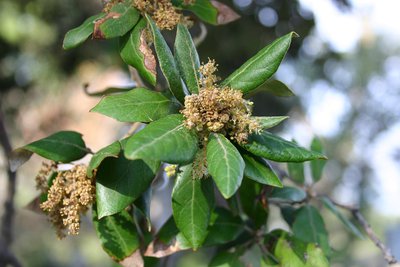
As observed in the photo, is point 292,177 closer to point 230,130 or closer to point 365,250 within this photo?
point 230,130

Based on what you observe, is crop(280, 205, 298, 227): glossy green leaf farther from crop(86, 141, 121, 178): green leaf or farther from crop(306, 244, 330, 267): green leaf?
crop(86, 141, 121, 178): green leaf

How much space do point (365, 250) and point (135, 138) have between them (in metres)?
10.4

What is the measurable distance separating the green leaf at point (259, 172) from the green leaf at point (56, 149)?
33cm

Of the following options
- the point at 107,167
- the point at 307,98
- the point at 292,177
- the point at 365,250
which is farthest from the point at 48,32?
the point at 365,250

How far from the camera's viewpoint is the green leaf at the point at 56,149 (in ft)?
3.01

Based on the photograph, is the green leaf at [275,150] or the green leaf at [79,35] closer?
the green leaf at [275,150]

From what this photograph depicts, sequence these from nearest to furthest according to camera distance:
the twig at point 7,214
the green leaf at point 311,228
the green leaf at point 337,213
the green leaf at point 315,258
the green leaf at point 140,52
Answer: the green leaf at point 140,52 < the green leaf at point 315,258 < the green leaf at point 311,228 < the green leaf at point 337,213 < the twig at point 7,214

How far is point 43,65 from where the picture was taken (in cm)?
354

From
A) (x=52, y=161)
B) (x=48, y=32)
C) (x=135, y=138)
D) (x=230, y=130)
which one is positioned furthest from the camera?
(x=48, y=32)

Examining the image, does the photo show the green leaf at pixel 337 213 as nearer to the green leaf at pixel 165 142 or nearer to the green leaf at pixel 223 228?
the green leaf at pixel 223 228

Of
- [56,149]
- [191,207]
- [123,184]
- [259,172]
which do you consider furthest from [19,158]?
[259,172]

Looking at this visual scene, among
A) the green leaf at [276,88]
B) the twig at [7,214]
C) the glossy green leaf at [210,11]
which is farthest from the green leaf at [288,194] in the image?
the twig at [7,214]

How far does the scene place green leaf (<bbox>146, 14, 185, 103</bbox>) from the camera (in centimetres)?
85

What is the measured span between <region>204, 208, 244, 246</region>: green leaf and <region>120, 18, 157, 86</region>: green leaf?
39 cm
